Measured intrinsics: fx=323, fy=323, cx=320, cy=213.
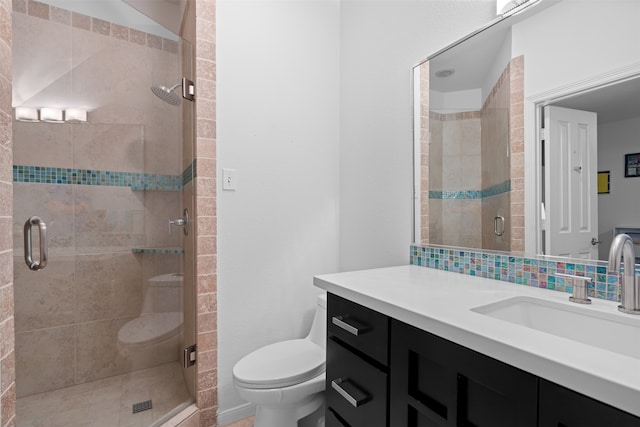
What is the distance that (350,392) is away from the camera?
1050 millimetres

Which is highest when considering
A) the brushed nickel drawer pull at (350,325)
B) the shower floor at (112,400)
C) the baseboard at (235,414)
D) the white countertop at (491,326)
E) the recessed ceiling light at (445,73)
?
the recessed ceiling light at (445,73)

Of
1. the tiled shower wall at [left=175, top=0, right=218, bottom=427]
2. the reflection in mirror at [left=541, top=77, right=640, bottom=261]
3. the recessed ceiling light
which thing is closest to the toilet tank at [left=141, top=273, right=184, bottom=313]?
the tiled shower wall at [left=175, top=0, right=218, bottom=427]

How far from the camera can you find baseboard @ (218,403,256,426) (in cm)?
169

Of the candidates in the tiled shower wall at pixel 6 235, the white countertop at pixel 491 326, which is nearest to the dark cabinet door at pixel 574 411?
the white countertop at pixel 491 326

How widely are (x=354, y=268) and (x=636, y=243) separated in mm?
1341

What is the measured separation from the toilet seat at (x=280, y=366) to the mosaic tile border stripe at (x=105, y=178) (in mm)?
979

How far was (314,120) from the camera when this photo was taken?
2.04 m

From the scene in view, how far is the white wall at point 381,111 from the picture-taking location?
154 cm

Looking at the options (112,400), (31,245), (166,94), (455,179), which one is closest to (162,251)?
(31,245)

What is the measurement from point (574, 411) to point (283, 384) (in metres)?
1.07

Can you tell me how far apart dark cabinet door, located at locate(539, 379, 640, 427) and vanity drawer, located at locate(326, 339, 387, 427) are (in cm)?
43

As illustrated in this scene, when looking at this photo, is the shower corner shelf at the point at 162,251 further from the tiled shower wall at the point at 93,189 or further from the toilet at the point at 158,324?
the toilet at the point at 158,324

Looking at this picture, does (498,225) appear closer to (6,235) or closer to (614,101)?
(614,101)

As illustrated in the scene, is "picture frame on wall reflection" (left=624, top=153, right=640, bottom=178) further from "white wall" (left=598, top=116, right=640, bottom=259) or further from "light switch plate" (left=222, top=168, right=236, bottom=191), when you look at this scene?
"light switch plate" (left=222, top=168, right=236, bottom=191)
